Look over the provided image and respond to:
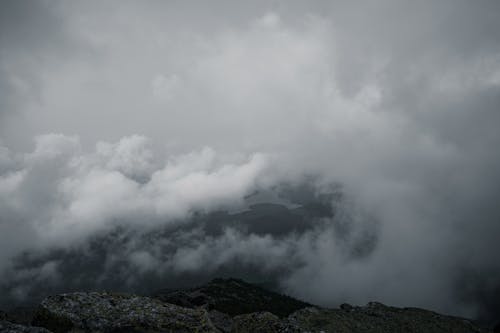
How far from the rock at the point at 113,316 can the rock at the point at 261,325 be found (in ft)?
15.5

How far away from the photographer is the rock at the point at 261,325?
20417mm

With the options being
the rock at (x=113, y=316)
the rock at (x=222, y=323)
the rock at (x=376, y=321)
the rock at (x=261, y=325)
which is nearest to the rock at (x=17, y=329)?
the rock at (x=113, y=316)

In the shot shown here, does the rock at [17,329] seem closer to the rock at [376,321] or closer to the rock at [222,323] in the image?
the rock at [222,323]

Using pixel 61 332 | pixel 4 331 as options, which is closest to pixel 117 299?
pixel 61 332

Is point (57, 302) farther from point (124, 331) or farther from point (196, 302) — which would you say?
point (196, 302)

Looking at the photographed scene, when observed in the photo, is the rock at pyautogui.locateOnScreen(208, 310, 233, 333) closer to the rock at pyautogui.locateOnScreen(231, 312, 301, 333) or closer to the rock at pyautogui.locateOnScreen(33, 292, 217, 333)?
the rock at pyautogui.locateOnScreen(231, 312, 301, 333)

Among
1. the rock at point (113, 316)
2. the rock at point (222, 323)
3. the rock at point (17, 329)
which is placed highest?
the rock at point (113, 316)

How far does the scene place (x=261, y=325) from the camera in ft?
72.3

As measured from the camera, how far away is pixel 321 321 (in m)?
48.4

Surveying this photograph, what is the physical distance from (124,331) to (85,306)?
392cm

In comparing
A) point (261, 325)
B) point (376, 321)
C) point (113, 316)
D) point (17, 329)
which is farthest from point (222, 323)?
point (376, 321)

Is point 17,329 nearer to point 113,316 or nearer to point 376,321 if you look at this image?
point 113,316

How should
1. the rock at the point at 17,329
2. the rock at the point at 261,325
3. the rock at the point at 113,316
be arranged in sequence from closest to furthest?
the rock at the point at 17,329 < the rock at the point at 113,316 < the rock at the point at 261,325

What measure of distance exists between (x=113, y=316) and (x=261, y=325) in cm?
1052
